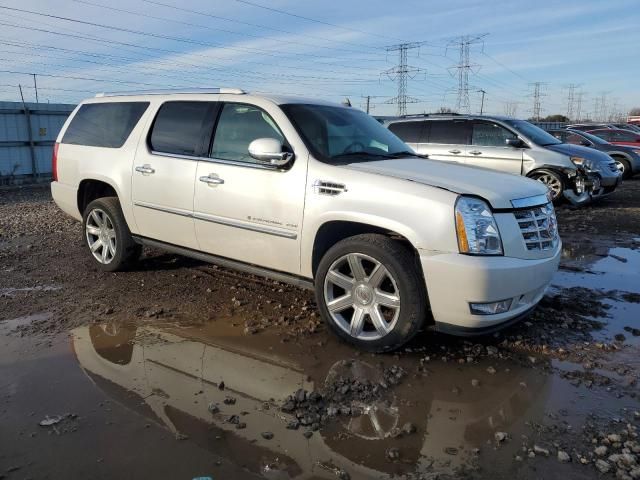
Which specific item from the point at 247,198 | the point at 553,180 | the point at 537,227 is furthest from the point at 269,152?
the point at 553,180

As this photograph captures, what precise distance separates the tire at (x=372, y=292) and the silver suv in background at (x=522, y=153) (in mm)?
7330

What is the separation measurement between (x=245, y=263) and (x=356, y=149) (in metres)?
1.38

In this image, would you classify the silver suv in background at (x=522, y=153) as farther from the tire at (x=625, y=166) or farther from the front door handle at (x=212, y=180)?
the front door handle at (x=212, y=180)

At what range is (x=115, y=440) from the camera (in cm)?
287

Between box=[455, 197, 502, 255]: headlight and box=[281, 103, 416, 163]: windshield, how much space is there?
1149mm

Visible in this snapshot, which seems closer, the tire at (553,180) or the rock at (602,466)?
the rock at (602,466)

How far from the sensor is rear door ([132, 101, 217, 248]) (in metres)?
4.97

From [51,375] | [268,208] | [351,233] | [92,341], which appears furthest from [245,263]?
[51,375]

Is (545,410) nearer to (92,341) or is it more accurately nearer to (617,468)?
(617,468)

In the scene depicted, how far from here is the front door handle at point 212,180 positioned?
4.67m

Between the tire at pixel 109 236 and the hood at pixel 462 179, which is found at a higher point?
the hood at pixel 462 179

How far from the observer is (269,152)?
13.7ft

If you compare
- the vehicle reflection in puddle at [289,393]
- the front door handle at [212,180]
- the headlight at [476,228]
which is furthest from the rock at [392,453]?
the front door handle at [212,180]

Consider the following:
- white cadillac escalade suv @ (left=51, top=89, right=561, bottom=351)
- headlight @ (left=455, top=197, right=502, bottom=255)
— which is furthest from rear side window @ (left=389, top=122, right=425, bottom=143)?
headlight @ (left=455, top=197, right=502, bottom=255)
